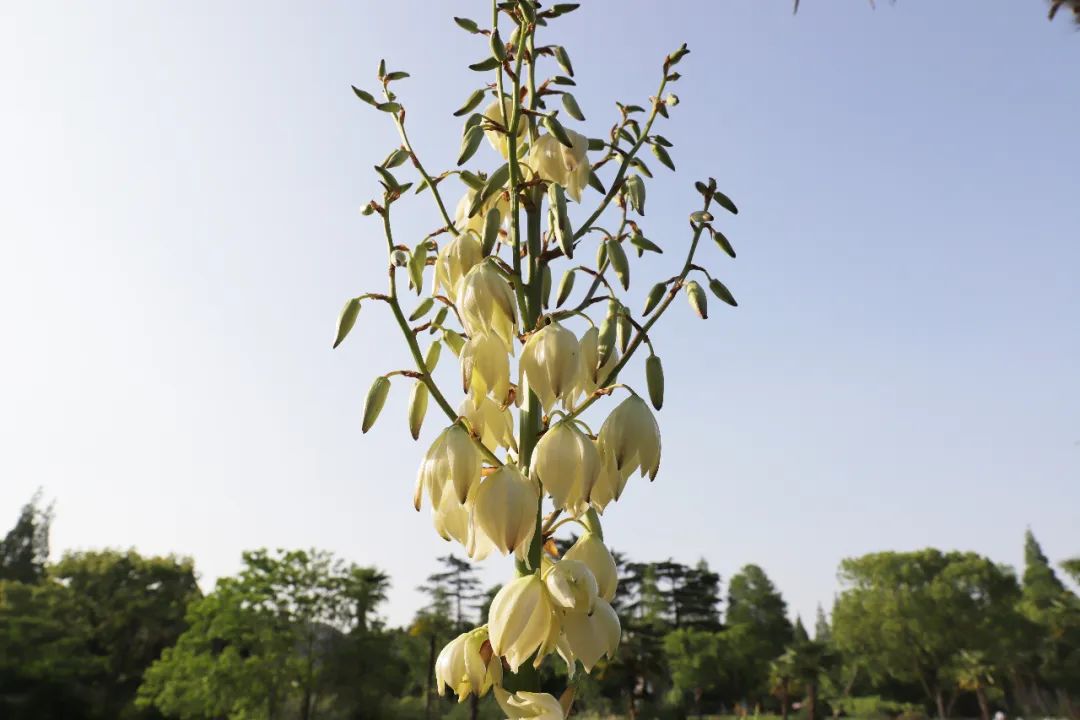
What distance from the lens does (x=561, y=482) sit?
38.9 inches

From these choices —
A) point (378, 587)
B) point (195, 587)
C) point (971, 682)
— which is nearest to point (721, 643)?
point (971, 682)

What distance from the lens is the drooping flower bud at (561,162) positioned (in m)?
1.30

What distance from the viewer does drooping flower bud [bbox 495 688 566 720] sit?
0.93 meters

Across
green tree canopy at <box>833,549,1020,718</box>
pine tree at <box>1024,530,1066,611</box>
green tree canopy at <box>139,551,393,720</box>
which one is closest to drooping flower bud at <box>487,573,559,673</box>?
green tree canopy at <box>139,551,393,720</box>

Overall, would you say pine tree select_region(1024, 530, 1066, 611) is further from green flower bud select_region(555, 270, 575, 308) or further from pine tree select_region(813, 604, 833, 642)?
green flower bud select_region(555, 270, 575, 308)

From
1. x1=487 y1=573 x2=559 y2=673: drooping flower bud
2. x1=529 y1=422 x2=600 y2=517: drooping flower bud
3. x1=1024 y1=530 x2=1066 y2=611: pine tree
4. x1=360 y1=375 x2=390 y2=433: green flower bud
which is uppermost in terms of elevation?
x1=1024 y1=530 x2=1066 y2=611: pine tree

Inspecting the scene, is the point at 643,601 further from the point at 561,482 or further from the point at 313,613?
the point at 561,482

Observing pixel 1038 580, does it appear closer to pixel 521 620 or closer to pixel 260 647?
pixel 260 647

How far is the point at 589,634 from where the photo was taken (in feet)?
3.16

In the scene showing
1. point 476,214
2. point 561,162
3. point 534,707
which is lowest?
point 534,707

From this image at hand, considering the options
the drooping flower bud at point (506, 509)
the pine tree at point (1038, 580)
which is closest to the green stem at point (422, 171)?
the drooping flower bud at point (506, 509)

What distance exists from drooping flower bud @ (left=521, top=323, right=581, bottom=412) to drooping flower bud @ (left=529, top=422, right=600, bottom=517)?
55 mm

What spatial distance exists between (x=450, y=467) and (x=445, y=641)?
83.6 feet

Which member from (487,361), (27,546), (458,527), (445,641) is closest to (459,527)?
(458,527)
